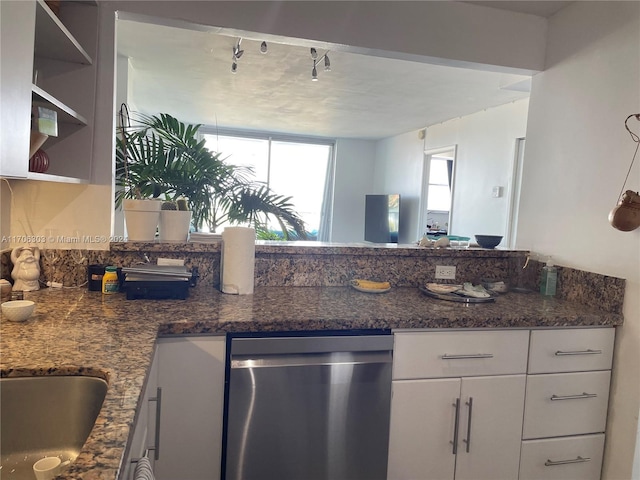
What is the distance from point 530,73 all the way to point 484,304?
50.4 inches

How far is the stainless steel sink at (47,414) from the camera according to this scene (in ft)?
3.32

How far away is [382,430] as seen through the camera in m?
1.62

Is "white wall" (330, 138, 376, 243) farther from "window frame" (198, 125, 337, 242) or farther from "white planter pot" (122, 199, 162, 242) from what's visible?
"white planter pot" (122, 199, 162, 242)

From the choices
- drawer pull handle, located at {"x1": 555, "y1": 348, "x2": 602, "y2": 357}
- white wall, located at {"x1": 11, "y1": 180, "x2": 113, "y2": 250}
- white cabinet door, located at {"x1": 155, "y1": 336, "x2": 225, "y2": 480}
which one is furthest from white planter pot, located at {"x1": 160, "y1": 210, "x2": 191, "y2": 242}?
drawer pull handle, located at {"x1": 555, "y1": 348, "x2": 602, "y2": 357}

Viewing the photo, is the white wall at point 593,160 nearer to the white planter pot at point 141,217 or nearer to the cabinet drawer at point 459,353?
the cabinet drawer at point 459,353

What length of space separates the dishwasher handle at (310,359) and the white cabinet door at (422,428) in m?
0.13

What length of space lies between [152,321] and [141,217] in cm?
65

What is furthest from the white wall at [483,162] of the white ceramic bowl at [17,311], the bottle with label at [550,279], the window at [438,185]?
the white ceramic bowl at [17,311]

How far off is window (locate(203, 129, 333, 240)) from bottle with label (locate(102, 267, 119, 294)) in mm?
5806

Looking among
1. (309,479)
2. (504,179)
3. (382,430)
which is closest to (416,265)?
A: (382,430)

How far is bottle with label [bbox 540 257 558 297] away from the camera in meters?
2.16

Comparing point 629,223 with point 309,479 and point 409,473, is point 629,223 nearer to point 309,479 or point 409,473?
point 409,473

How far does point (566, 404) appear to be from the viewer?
5.97 ft

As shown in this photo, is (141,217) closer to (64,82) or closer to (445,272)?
(64,82)
